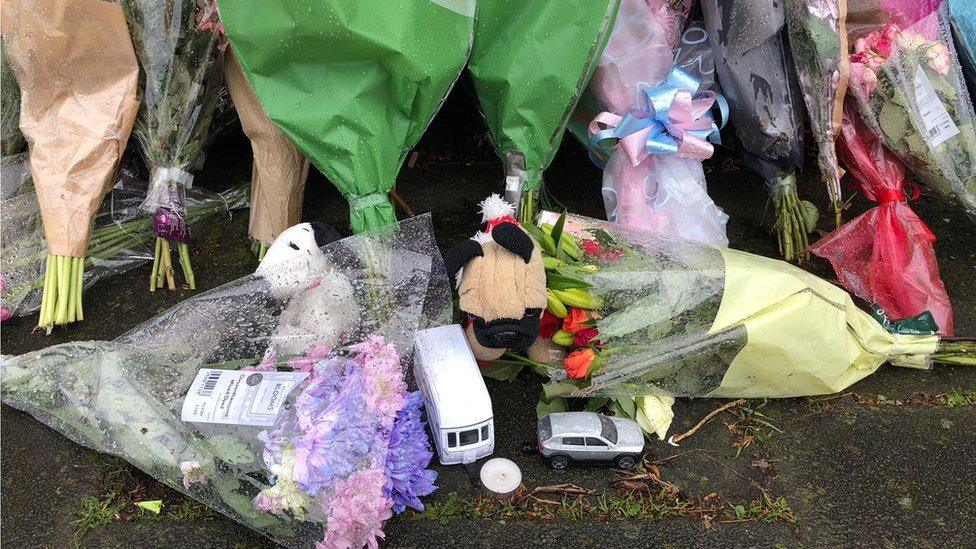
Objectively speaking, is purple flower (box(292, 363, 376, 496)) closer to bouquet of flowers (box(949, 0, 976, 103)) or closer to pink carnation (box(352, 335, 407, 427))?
pink carnation (box(352, 335, 407, 427))

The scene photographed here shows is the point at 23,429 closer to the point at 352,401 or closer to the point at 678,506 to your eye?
the point at 352,401

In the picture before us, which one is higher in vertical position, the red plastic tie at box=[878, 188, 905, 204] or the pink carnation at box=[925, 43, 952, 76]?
the pink carnation at box=[925, 43, 952, 76]

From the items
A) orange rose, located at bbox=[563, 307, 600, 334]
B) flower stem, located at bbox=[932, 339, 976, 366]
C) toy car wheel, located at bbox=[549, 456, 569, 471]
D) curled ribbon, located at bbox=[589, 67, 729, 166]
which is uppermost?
curled ribbon, located at bbox=[589, 67, 729, 166]

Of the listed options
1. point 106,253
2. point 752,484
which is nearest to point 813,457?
point 752,484

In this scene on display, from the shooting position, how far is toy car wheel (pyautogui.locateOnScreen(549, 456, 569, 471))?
2.03m

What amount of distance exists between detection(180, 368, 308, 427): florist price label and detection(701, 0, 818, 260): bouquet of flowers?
1822 millimetres

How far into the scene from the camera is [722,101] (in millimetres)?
2617

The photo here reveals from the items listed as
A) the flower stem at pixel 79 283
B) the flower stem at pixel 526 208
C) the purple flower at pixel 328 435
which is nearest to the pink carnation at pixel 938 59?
the flower stem at pixel 526 208

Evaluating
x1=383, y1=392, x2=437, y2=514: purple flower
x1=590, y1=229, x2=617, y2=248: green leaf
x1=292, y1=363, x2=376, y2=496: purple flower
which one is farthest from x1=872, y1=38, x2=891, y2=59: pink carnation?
x1=292, y1=363, x2=376, y2=496: purple flower

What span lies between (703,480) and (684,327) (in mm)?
446

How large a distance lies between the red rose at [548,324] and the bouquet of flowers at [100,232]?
153 cm

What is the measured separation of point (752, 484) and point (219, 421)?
1492mm

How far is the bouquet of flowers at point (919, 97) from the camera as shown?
2.49 m

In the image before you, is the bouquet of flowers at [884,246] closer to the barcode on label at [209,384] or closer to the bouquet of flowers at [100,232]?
the barcode on label at [209,384]
